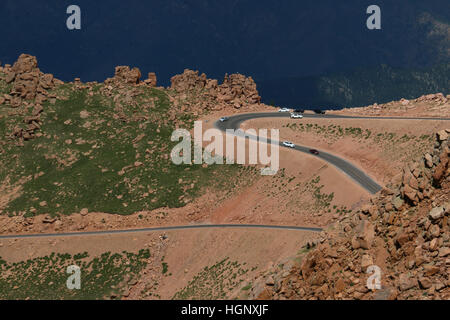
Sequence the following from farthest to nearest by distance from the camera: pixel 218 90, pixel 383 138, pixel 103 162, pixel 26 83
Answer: pixel 218 90, pixel 26 83, pixel 103 162, pixel 383 138

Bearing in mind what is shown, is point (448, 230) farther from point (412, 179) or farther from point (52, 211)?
point (52, 211)

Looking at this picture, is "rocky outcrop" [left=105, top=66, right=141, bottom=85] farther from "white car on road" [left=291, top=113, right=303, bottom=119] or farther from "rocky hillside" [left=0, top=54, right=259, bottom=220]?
"white car on road" [left=291, top=113, right=303, bottom=119]

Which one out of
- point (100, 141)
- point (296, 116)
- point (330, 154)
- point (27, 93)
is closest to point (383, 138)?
point (330, 154)

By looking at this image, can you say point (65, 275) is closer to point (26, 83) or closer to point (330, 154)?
point (330, 154)

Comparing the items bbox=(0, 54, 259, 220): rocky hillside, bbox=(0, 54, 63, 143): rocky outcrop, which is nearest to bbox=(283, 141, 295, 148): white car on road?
bbox=(0, 54, 259, 220): rocky hillside

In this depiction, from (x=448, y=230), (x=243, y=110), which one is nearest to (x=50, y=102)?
(x=243, y=110)
